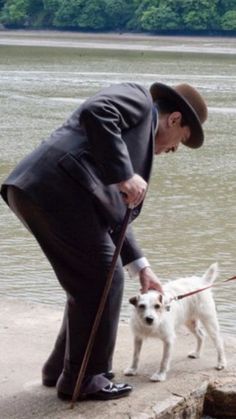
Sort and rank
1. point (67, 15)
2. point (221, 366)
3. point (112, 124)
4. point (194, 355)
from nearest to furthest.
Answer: point (112, 124)
point (221, 366)
point (194, 355)
point (67, 15)

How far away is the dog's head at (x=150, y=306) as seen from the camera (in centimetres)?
517

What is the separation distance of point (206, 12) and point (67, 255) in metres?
85.4

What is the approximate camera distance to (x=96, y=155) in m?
4.47

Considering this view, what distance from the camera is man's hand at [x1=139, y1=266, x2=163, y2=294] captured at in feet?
16.7

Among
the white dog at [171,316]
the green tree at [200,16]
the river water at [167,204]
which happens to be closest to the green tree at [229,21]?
the green tree at [200,16]

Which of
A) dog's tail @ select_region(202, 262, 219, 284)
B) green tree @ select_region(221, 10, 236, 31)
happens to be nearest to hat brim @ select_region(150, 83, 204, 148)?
dog's tail @ select_region(202, 262, 219, 284)

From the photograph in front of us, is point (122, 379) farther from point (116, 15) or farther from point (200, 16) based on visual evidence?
point (116, 15)

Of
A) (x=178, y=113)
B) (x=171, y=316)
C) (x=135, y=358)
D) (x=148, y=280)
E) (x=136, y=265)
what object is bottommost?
(x=135, y=358)

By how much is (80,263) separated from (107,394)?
72 cm

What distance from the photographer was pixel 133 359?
213 inches

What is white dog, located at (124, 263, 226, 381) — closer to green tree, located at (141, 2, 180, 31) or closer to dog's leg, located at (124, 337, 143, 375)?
dog's leg, located at (124, 337, 143, 375)

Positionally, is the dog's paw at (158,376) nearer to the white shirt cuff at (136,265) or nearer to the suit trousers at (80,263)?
A: the suit trousers at (80,263)

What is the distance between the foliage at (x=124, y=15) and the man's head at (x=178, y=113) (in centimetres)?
8025

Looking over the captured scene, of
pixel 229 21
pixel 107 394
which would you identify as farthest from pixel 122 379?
pixel 229 21
